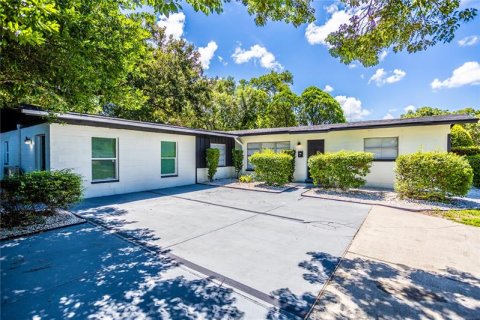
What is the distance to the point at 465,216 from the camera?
5738mm

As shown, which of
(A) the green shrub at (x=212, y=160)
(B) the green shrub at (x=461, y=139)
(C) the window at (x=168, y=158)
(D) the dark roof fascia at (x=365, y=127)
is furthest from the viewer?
(B) the green shrub at (x=461, y=139)

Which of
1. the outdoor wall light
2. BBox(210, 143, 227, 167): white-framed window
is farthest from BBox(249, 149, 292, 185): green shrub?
the outdoor wall light

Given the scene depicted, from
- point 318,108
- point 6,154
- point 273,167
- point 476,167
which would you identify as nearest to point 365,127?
point 273,167

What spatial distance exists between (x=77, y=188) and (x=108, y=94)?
7.83ft

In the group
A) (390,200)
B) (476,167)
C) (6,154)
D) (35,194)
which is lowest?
(390,200)

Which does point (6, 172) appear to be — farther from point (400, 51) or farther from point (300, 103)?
point (300, 103)

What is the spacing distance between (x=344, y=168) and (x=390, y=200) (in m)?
1.89

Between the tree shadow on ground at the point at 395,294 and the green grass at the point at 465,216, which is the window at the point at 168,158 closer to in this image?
the tree shadow on ground at the point at 395,294

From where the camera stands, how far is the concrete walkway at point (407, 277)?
7.61 feet

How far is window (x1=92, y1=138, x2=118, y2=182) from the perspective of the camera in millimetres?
8148

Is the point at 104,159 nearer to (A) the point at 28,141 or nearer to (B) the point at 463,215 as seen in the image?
(A) the point at 28,141

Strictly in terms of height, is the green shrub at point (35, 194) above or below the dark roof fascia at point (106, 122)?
below

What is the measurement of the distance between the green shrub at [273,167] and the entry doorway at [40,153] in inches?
320

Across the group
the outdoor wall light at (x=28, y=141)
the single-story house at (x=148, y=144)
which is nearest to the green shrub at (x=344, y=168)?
the single-story house at (x=148, y=144)
